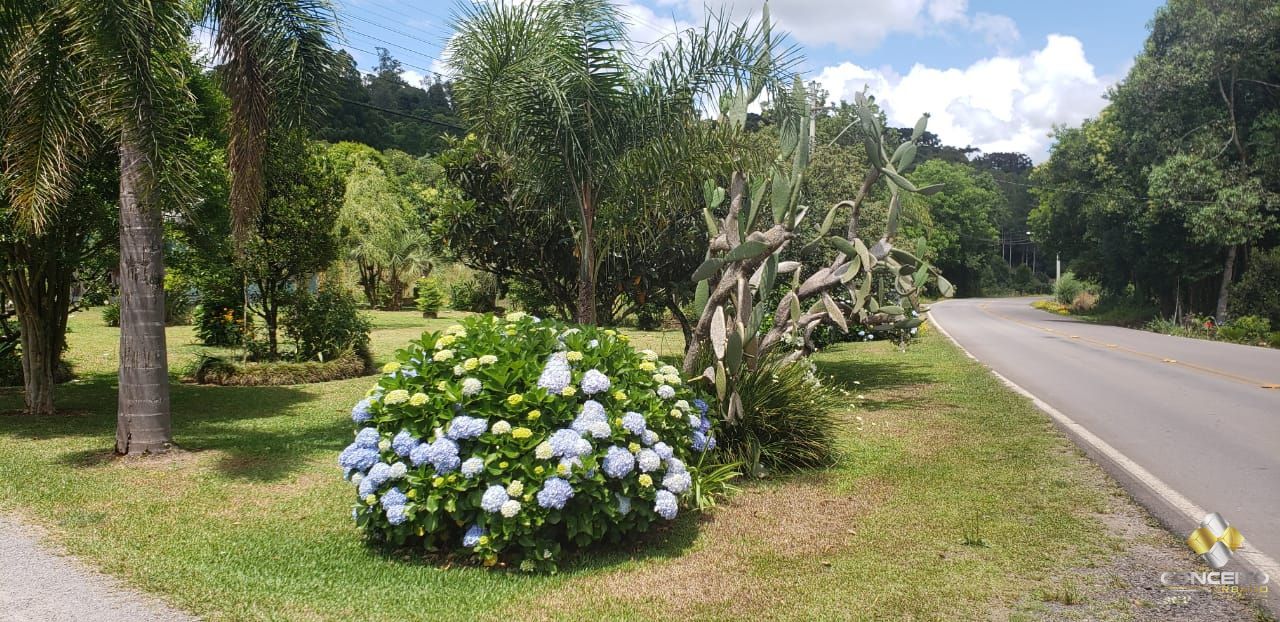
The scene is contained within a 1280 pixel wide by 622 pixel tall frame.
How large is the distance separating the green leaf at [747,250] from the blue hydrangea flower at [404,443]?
9.73 ft

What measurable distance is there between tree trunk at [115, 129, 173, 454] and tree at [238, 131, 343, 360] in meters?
5.60

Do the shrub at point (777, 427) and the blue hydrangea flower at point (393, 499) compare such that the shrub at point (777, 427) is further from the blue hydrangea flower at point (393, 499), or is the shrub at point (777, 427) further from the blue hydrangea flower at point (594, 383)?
the blue hydrangea flower at point (393, 499)

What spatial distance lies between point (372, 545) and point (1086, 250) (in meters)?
39.0

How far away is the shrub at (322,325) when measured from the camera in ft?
49.9

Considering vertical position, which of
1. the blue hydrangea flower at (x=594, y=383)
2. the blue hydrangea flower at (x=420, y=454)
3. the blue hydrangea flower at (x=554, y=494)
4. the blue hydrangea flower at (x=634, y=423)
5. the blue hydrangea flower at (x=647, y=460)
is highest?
the blue hydrangea flower at (x=594, y=383)

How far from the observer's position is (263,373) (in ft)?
46.6

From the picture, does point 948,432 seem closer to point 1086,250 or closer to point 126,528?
point 126,528

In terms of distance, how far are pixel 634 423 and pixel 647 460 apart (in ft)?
0.75

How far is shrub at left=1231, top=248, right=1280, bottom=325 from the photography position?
80.2 feet

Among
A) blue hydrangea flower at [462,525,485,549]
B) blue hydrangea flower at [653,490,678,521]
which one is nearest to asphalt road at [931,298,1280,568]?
blue hydrangea flower at [653,490,678,521]

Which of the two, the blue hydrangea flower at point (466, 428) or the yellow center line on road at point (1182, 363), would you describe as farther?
the yellow center line on road at point (1182, 363)

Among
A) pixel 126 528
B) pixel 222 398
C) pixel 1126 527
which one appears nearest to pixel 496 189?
pixel 222 398

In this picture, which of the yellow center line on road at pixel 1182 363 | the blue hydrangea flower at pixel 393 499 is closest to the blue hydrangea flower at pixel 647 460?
the blue hydrangea flower at pixel 393 499

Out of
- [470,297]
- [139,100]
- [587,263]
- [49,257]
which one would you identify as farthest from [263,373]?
[470,297]
